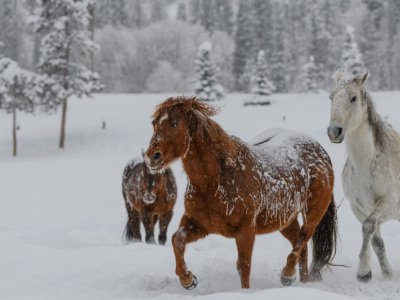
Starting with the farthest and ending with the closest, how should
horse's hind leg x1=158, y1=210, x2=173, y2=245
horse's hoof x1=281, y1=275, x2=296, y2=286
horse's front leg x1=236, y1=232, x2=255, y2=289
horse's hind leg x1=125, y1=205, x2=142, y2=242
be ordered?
1. horse's hind leg x1=158, y1=210, x2=173, y2=245
2. horse's hind leg x1=125, y1=205, x2=142, y2=242
3. horse's hoof x1=281, y1=275, x2=296, y2=286
4. horse's front leg x1=236, y1=232, x2=255, y2=289

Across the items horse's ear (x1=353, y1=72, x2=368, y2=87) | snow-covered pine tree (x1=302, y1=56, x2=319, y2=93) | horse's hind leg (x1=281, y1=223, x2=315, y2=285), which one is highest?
snow-covered pine tree (x1=302, y1=56, x2=319, y2=93)

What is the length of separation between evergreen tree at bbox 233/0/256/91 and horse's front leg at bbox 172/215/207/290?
2350 inches

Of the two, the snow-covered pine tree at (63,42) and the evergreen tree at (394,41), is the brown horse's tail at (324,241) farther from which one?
the evergreen tree at (394,41)

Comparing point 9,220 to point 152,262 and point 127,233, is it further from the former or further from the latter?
point 152,262

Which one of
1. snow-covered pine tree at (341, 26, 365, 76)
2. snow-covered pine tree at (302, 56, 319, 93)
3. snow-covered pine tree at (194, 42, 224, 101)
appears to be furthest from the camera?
snow-covered pine tree at (302, 56, 319, 93)

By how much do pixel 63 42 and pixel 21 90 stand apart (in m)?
3.80

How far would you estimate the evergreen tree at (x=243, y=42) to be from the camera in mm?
63406

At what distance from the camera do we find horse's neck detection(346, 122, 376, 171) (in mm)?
6629

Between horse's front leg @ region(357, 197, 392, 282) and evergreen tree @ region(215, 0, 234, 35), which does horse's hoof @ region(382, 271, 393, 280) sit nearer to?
horse's front leg @ region(357, 197, 392, 282)

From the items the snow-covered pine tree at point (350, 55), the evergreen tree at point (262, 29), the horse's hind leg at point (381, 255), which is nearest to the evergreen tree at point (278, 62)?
the evergreen tree at point (262, 29)

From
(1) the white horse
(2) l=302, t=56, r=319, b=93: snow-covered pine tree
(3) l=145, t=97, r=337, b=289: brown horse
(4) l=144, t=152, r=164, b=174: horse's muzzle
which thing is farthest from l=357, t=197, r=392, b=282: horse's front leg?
(2) l=302, t=56, r=319, b=93: snow-covered pine tree

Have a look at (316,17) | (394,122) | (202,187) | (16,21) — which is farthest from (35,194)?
(16,21)

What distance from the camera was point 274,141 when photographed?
6250 millimetres

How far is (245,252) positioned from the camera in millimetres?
5082
